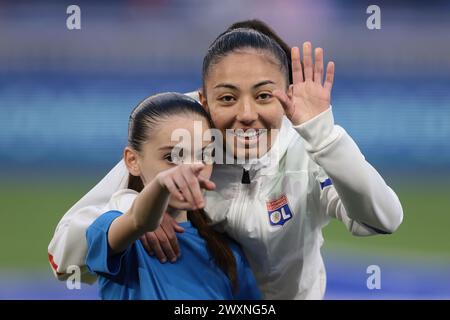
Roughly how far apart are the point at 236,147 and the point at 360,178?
0.28 meters

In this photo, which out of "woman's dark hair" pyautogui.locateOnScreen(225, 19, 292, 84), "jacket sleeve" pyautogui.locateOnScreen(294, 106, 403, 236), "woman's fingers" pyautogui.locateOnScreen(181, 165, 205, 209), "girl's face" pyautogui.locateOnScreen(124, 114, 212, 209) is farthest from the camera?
"woman's dark hair" pyautogui.locateOnScreen(225, 19, 292, 84)

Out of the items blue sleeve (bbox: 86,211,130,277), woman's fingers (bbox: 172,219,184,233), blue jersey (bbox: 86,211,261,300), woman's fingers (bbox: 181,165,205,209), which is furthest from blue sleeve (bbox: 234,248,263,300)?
woman's fingers (bbox: 181,165,205,209)

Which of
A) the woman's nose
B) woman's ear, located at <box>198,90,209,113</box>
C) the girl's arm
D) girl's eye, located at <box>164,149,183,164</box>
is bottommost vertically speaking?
the girl's arm

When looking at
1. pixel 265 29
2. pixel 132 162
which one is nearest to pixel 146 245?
pixel 132 162

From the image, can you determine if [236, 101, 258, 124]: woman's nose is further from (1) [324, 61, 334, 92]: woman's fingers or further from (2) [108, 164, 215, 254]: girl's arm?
(2) [108, 164, 215, 254]: girl's arm

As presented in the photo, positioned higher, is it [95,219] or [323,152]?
[323,152]

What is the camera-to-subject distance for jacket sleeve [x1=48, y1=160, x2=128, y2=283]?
5.12 ft

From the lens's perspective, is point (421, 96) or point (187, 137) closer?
point (187, 137)

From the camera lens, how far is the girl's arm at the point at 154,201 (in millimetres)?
1229

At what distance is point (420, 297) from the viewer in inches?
67.5

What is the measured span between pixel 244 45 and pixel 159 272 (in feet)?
1.54

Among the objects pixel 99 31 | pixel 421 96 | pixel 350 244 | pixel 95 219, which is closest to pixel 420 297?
pixel 350 244

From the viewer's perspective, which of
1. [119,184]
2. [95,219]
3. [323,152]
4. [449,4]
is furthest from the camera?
[449,4]
